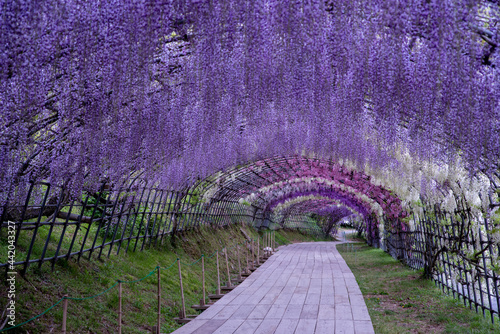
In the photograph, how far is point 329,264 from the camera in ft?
40.7

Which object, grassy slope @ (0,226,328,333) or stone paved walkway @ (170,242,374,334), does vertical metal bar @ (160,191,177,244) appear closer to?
grassy slope @ (0,226,328,333)

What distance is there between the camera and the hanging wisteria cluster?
2953mm

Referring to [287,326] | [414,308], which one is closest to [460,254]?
[414,308]

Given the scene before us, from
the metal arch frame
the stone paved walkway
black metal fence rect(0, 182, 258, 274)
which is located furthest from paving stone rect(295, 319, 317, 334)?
the metal arch frame

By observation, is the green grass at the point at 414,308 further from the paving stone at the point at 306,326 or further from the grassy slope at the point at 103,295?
the grassy slope at the point at 103,295

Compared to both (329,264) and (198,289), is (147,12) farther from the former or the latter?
(329,264)

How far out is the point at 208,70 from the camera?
4.35 meters

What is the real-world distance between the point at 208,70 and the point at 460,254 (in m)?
5.02

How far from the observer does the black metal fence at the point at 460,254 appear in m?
5.61

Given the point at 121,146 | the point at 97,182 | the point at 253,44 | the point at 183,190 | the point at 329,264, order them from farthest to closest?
the point at 329,264
the point at 183,190
the point at 97,182
the point at 121,146
the point at 253,44

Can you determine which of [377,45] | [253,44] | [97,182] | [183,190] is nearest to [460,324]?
[377,45]

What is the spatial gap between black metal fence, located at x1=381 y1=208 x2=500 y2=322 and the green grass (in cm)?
24

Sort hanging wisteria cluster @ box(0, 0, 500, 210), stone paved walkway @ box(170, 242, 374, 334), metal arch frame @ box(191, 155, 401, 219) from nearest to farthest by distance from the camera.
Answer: hanging wisteria cluster @ box(0, 0, 500, 210)
stone paved walkway @ box(170, 242, 374, 334)
metal arch frame @ box(191, 155, 401, 219)

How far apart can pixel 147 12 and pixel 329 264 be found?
→ 35.1 feet
